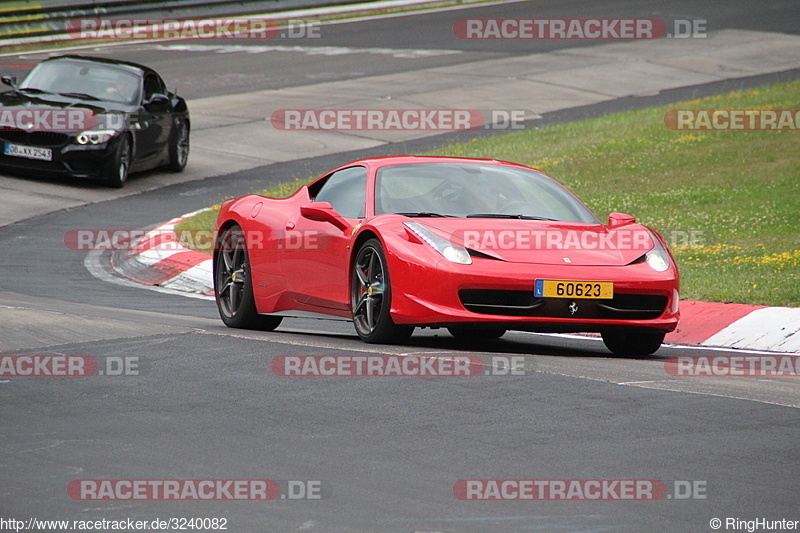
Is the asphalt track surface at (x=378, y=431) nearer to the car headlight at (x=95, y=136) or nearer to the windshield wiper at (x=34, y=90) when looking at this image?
the car headlight at (x=95, y=136)

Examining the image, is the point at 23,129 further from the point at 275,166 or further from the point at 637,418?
the point at 637,418

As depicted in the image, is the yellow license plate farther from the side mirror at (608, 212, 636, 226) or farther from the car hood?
the side mirror at (608, 212, 636, 226)

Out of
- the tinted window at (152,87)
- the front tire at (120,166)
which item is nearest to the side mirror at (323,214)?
the front tire at (120,166)

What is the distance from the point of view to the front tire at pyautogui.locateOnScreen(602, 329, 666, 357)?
8359mm

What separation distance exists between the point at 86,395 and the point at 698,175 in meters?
12.2

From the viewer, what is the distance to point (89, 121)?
17469mm

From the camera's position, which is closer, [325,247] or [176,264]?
[325,247]

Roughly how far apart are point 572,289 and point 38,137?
1134 centimetres

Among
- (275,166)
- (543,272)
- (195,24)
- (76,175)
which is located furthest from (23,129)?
(195,24)
